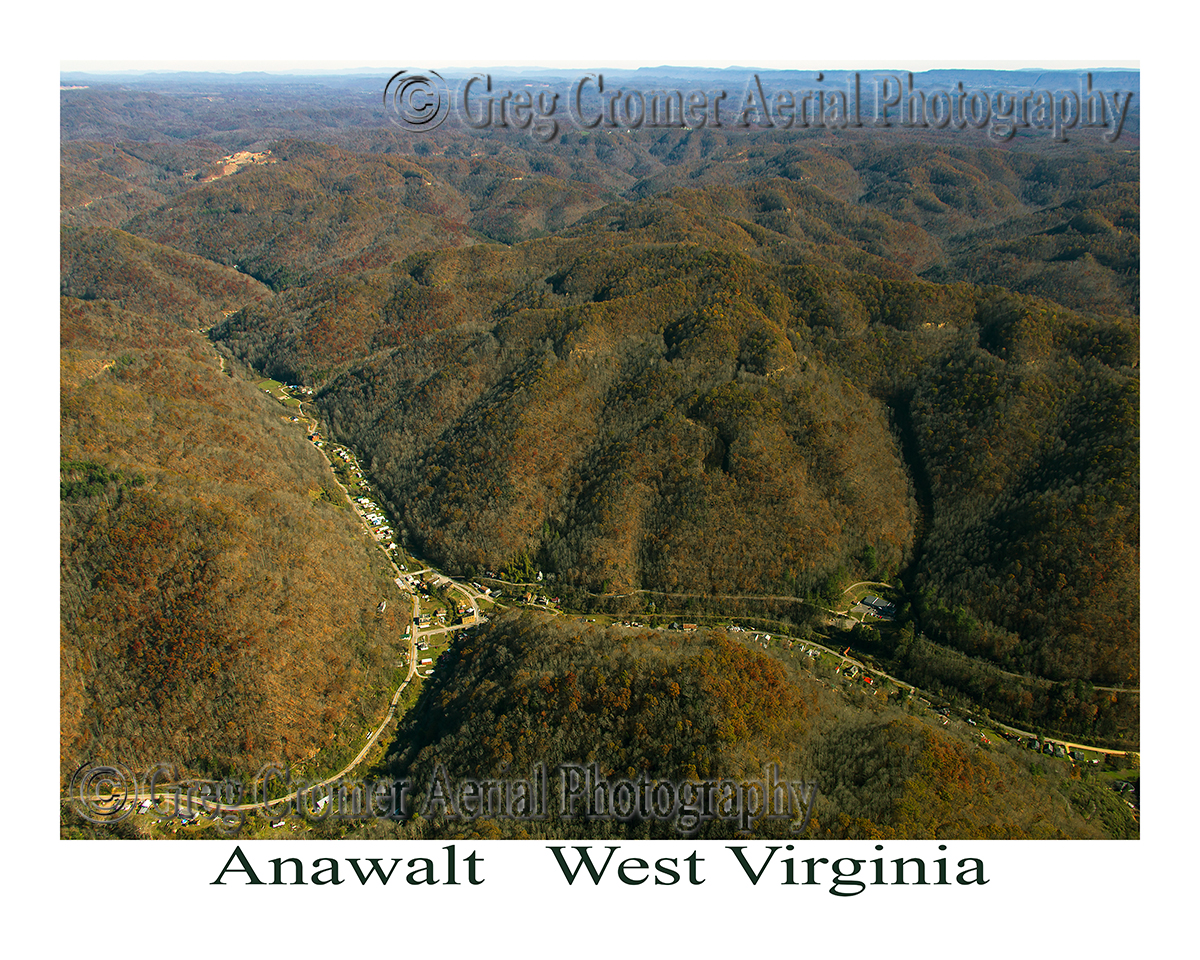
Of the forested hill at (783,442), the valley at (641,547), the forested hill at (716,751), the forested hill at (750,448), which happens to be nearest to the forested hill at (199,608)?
the valley at (641,547)

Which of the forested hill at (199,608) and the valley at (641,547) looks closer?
the valley at (641,547)

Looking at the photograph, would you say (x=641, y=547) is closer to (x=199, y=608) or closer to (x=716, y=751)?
(x=716, y=751)

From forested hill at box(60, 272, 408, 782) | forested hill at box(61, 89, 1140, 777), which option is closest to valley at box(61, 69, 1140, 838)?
forested hill at box(60, 272, 408, 782)

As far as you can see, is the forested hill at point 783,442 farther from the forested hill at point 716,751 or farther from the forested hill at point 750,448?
the forested hill at point 716,751

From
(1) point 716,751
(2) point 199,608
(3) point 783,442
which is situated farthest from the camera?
(3) point 783,442

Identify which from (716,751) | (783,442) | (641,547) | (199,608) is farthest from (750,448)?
(199,608)

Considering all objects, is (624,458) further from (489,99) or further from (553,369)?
(489,99)

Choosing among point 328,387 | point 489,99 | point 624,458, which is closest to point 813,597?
point 624,458

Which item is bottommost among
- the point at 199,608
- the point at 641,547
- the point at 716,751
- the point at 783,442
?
the point at 716,751

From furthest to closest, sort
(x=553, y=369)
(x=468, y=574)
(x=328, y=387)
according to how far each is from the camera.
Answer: (x=328, y=387)
(x=553, y=369)
(x=468, y=574)

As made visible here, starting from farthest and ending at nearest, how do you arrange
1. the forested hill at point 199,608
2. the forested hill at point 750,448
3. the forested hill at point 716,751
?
the forested hill at point 750,448
the forested hill at point 199,608
the forested hill at point 716,751

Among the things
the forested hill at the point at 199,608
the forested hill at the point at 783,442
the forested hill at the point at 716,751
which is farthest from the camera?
the forested hill at the point at 783,442
